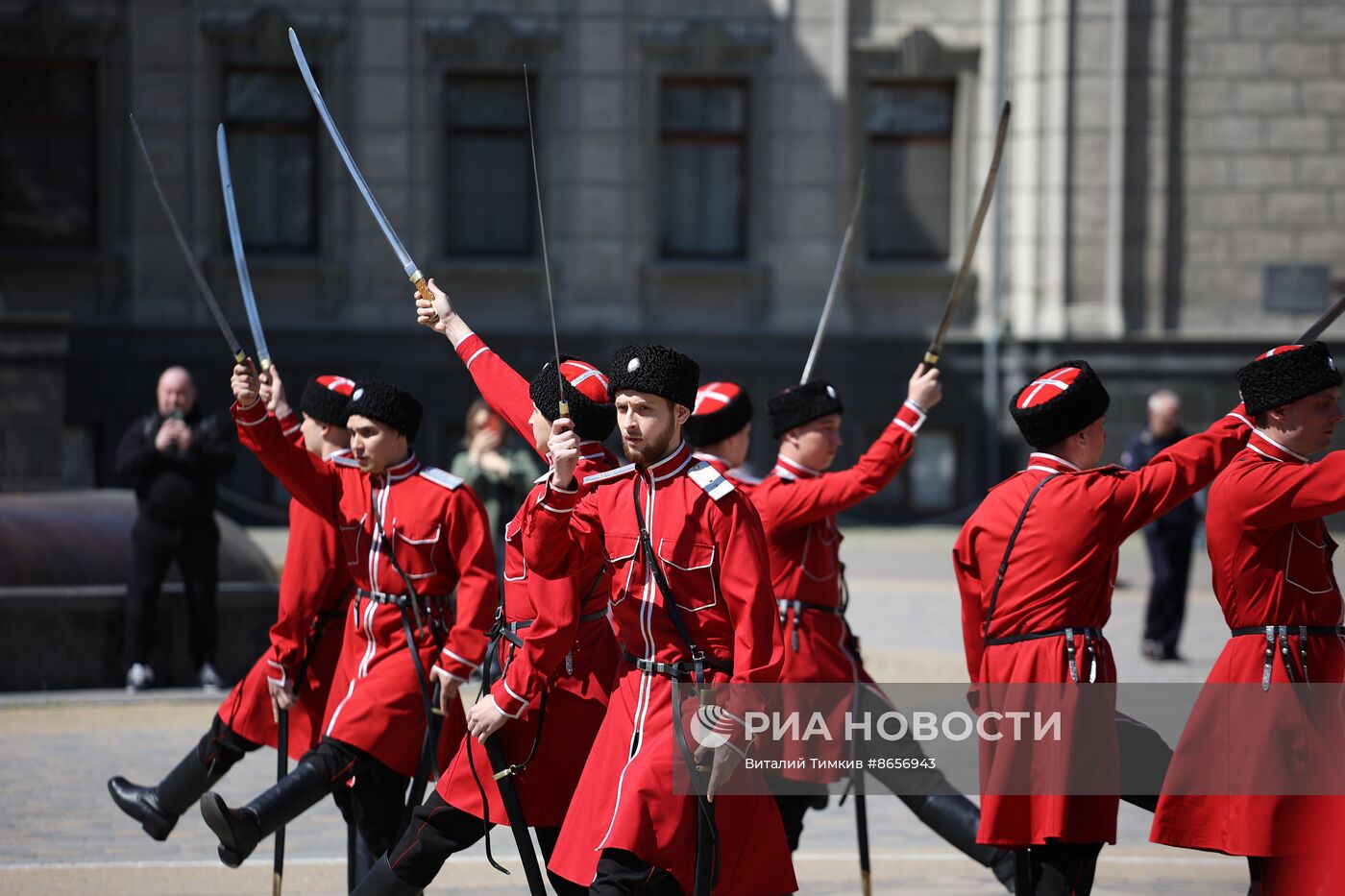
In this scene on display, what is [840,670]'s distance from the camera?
705 cm

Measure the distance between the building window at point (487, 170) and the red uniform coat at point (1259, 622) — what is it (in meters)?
17.6

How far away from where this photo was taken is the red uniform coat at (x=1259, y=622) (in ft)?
18.3

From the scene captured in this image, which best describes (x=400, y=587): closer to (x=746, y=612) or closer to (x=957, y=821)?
(x=746, y=612)

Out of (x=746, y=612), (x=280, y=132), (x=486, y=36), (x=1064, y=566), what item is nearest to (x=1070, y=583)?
(x=1064, y=566)

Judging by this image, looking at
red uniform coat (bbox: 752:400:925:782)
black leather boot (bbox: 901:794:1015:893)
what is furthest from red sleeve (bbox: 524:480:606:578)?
black leather boot (bbox: 901:794:1015:893)

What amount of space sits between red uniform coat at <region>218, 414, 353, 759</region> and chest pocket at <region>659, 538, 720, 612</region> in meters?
2.13

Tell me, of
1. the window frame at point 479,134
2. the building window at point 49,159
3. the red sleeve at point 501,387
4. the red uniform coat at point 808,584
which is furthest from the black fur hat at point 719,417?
the building window at point 49,159

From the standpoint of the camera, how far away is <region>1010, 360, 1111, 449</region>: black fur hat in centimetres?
580

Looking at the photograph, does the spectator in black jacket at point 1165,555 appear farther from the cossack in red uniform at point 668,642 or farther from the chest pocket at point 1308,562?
the cossack in red uniform at point 668,642

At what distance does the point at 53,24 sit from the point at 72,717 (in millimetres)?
13674

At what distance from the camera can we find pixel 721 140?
23219 millimetres

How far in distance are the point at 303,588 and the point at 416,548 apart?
2.18ft

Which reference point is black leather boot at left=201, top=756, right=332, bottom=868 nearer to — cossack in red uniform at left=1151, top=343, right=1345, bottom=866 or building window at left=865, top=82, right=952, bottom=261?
cossack in red uniform at left=1151, top=343, right=1345, bottom=866

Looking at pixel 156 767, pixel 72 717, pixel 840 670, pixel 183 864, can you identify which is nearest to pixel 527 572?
pixel 840 670
